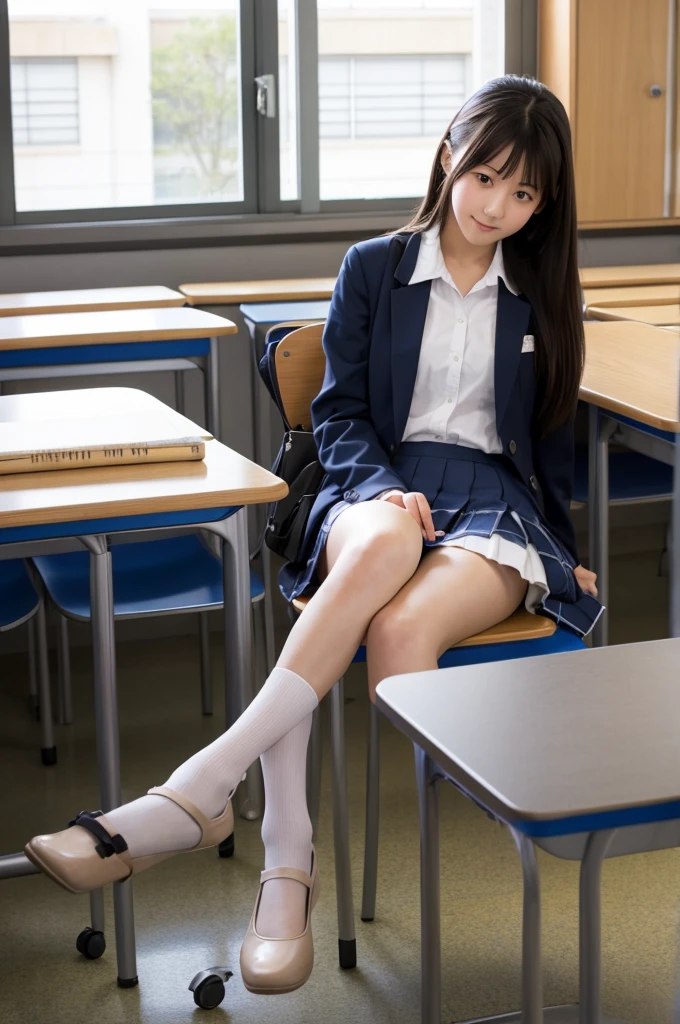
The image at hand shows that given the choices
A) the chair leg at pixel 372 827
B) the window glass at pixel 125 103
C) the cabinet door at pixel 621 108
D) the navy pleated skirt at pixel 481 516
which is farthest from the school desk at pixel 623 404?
the window glass at pixel 125 103

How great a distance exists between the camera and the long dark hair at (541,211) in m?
1.78

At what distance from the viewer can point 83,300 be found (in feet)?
9.70

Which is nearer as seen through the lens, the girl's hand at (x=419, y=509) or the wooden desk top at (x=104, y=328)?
the girl's hand at (x=419, y=509)

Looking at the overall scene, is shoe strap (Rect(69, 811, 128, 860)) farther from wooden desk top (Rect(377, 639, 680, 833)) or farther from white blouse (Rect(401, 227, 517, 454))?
white blouse (Rect(401, 227, 517, 454))

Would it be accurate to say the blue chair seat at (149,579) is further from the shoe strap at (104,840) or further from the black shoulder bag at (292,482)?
the shoe strap at (104,840)

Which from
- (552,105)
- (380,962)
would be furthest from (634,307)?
(380,962)

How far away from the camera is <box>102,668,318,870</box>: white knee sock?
1.41 m

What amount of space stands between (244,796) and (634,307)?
147cm

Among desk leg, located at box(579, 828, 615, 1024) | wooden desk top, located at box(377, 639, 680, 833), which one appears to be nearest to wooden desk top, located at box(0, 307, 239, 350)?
wooden desk top, located at box(377, 639, 680, 833)

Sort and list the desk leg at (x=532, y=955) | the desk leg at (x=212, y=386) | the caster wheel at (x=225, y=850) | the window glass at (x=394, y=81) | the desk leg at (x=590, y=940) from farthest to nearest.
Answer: the window glass at (x=394, y=81)
the desk leg at (x=212, y=386)
the caster wheel at (x=225, y=850)
the desk leg at (x=532, y=955)
the desk leg at (x=590, y=940)

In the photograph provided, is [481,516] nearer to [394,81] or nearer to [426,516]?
[426,516]

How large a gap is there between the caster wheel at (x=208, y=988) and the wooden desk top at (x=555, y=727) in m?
0.90

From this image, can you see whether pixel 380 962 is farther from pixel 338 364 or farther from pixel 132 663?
pixel 132 663

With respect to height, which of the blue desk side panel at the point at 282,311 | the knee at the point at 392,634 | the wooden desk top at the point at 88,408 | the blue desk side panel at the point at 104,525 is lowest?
the knee at the point at 392,634
